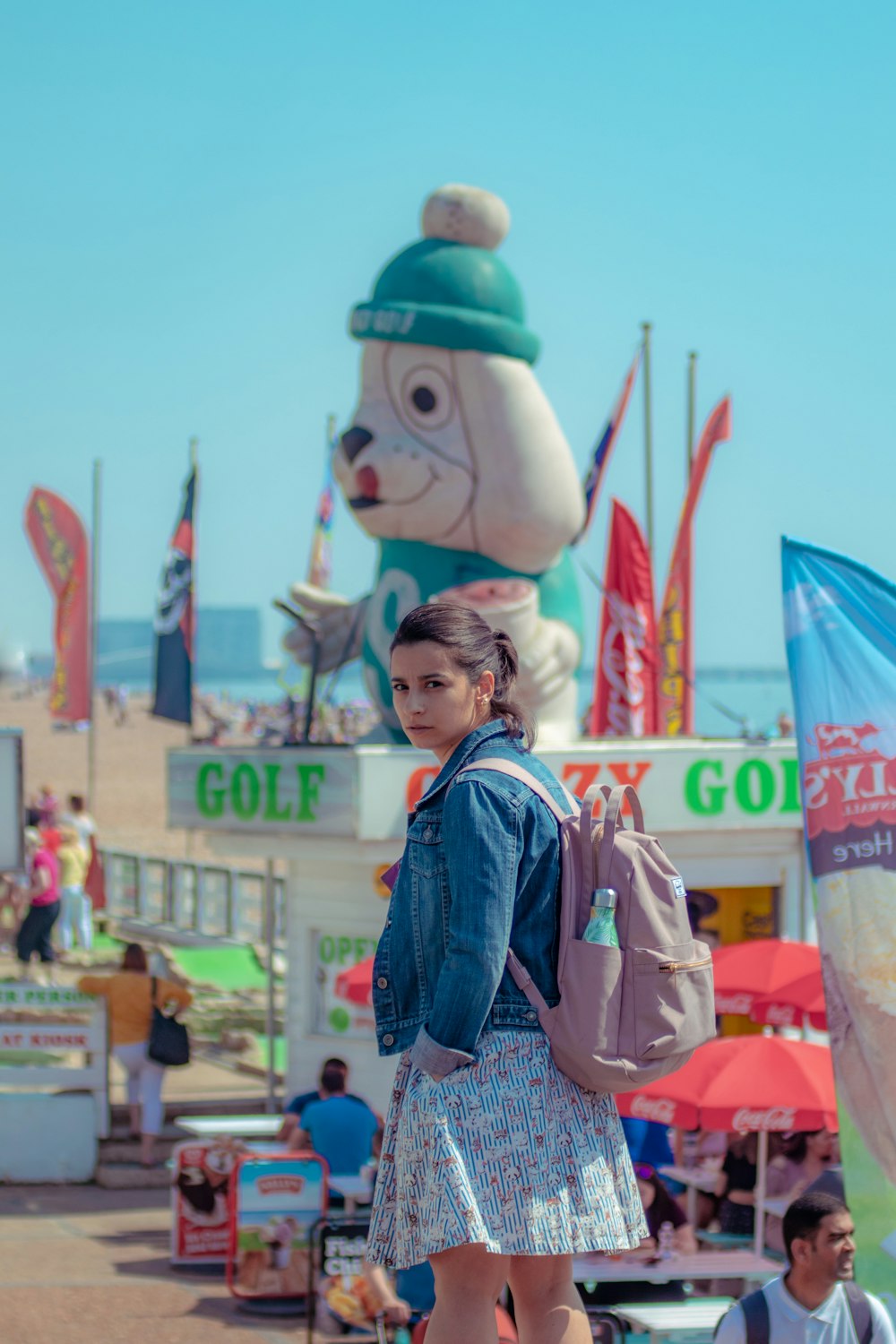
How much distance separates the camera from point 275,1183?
27.5 feet

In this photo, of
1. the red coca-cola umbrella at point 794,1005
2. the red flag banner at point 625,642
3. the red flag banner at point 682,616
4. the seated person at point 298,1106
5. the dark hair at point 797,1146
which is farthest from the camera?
the red flag banner at point 682,616

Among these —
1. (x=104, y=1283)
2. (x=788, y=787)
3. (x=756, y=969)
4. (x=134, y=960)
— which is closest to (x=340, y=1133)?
(x=104, y=1283)

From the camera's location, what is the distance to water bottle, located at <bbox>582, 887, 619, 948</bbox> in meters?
3.03

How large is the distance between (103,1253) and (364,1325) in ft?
6.50

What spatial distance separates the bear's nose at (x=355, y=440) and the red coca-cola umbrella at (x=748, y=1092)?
229 inches

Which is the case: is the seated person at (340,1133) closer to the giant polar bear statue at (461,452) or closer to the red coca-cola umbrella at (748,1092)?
the red coca-cola umbrella at (748,1092)

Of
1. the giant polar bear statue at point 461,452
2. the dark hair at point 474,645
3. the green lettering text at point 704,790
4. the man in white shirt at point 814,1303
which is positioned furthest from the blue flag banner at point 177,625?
the dark hair at point 474,645

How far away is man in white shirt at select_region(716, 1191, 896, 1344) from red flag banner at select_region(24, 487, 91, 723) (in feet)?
49.0

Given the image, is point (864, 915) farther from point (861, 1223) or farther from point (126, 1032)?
point (126, 1032)

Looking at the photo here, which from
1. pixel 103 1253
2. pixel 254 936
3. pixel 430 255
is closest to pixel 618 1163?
pixel 103 1253

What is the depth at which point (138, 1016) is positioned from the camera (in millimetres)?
11195

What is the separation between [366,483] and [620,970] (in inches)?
368

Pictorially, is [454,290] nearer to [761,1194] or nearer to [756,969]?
[756,969]

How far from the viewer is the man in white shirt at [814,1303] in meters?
4.59
